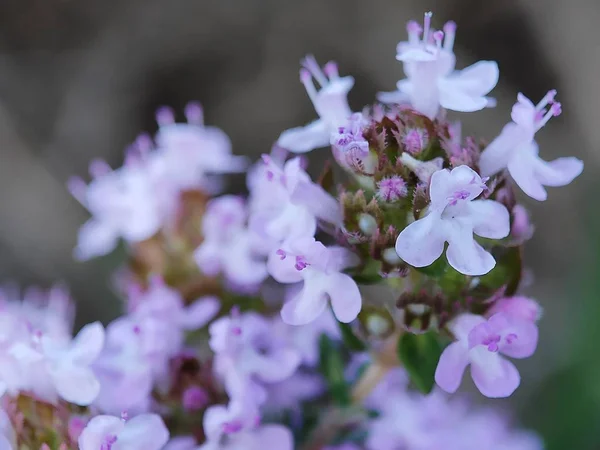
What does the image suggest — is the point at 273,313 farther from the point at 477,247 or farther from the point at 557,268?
the point at 557,268

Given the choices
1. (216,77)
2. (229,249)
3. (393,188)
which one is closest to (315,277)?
(393,188)

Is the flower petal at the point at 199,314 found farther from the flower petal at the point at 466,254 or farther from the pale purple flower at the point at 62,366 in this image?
the flower petal at the point at 466,254

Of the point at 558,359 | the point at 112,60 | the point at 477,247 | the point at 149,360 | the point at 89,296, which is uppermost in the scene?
the point at 112,60

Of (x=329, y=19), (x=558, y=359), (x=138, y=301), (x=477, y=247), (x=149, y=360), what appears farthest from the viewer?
(x=329, y=19)

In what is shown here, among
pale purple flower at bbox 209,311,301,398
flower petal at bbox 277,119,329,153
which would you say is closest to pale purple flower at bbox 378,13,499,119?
flower petal at bbox 277,119,329,153

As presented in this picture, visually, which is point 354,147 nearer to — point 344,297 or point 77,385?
point 344,297

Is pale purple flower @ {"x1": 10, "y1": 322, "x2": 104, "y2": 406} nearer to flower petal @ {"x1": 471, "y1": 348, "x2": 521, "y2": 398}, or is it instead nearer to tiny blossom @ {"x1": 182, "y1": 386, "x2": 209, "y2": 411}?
tiny blossom @ {"x1": 182, "y1": 386, "x2": 209, "y2": 411}

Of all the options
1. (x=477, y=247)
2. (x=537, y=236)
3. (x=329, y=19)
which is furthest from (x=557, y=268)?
(x=477, y=247)
